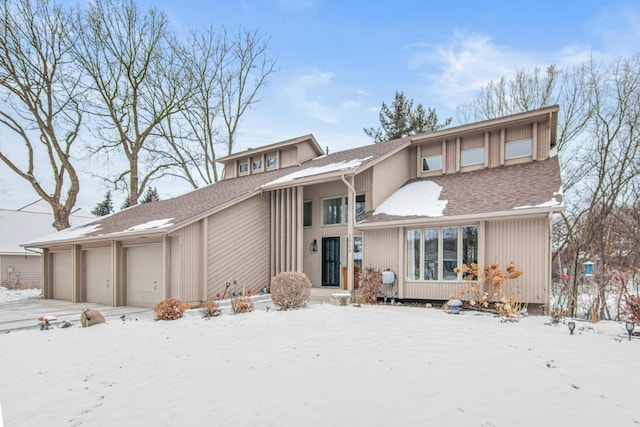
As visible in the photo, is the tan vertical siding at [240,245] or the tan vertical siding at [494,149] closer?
the tan vertical siding at [240,245]

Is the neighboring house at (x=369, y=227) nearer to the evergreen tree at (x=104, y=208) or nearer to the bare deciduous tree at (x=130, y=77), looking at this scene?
the bare deciduous tree at (x=130, y=77)

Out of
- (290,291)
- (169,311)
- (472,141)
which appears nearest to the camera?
(169,311)

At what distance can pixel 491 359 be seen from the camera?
4.96 m

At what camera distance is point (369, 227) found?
1082 cm

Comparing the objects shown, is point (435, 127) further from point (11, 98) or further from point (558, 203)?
point (11, 98)

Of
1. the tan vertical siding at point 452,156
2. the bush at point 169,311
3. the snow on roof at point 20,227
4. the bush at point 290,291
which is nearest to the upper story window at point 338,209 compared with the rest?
the tan vertical siding at point 452,156

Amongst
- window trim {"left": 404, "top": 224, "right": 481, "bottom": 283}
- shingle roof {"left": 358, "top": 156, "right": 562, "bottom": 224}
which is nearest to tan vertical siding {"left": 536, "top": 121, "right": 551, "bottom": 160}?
shingle roof {"left": 358, "top": 156, "right": 562, "bottom": 224}

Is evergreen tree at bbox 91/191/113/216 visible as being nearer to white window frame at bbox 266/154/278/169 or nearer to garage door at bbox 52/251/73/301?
garage door at bbox 52/251/73/301

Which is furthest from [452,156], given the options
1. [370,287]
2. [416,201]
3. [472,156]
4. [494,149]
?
[370,287]

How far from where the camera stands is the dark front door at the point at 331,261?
12625 millimetres

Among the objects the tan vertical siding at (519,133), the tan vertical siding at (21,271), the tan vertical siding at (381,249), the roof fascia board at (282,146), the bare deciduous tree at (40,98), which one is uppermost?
the bare deciduous tree at (40,98)

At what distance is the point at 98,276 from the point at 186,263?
191 inches

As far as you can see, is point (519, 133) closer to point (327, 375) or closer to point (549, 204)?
point (549, 204)

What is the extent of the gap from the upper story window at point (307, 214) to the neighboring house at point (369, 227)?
0.05 meters
